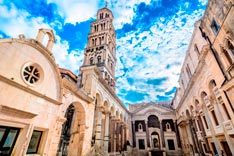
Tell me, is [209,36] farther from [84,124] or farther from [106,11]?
[106,11]

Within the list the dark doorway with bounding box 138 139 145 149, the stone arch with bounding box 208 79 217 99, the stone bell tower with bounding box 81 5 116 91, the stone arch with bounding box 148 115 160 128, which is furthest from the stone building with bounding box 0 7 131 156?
the stone arch with bounding box 148 115 160 128

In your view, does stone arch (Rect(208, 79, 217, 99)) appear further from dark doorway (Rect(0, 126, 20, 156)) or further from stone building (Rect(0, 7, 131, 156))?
dark doorway (Rect(0, 126, 20, 156))

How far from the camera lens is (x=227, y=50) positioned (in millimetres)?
8602

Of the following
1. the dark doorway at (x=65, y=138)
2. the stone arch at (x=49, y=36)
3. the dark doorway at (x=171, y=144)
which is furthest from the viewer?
the dark doorway at (x=171, y=144)

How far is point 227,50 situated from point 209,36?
8.53ft

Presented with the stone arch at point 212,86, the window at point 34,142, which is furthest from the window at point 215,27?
the window at point 34,142

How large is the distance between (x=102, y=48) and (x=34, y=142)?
2277 centimetres

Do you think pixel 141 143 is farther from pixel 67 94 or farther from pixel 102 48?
pixel 67 94

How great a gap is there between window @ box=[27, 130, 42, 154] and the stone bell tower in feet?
54.4

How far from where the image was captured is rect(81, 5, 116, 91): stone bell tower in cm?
2591

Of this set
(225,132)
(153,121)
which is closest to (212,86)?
(225,132)

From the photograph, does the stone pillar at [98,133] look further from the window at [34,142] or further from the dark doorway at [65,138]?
the window at [34,142]

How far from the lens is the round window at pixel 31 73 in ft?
22.2

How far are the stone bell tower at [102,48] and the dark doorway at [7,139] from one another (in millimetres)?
17659
